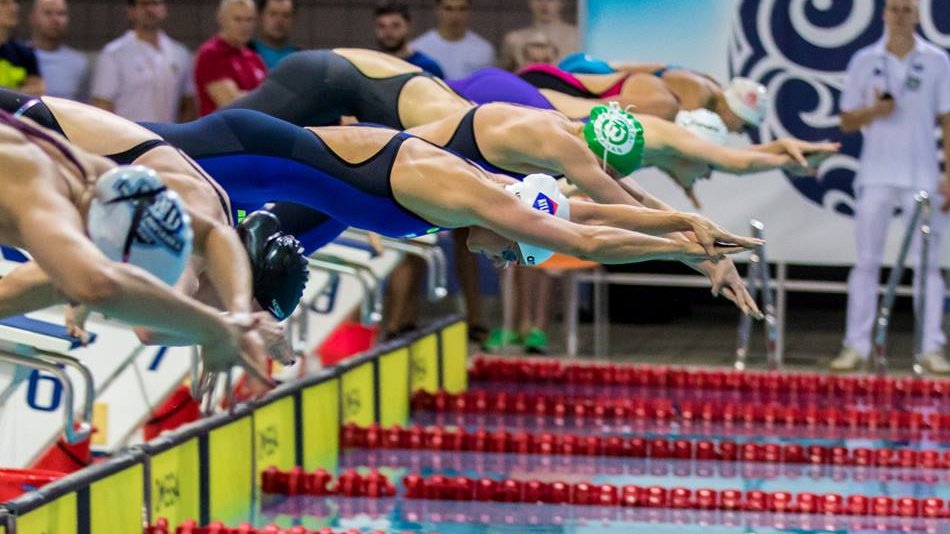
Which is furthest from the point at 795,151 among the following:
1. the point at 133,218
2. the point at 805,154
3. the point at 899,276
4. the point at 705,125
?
the point at 133,218

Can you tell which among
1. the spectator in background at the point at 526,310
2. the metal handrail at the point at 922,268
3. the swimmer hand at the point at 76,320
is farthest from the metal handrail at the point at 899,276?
the swimmer hand at the point at 76,320

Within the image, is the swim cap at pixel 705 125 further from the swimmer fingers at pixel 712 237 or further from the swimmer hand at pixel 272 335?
the swimmer hand at pixel 272 335

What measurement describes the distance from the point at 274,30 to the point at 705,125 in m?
2.61

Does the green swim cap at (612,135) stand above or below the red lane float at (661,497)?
above

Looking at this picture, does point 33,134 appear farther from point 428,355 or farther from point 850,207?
point 850,207

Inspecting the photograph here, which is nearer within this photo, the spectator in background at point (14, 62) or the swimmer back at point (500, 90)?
the swimmer back at point (500, 90)

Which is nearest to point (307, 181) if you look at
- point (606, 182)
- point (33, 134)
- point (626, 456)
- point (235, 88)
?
point (606, 182)

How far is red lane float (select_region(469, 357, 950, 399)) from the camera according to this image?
8.40m

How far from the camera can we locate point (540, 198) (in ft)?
17.3

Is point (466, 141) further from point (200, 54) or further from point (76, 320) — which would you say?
point (200, 54)

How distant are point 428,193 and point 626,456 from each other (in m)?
2.38

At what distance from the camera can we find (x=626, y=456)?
7.05m

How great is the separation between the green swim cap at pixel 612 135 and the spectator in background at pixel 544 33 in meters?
3.28

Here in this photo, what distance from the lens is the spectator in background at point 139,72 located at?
8.64 meters
